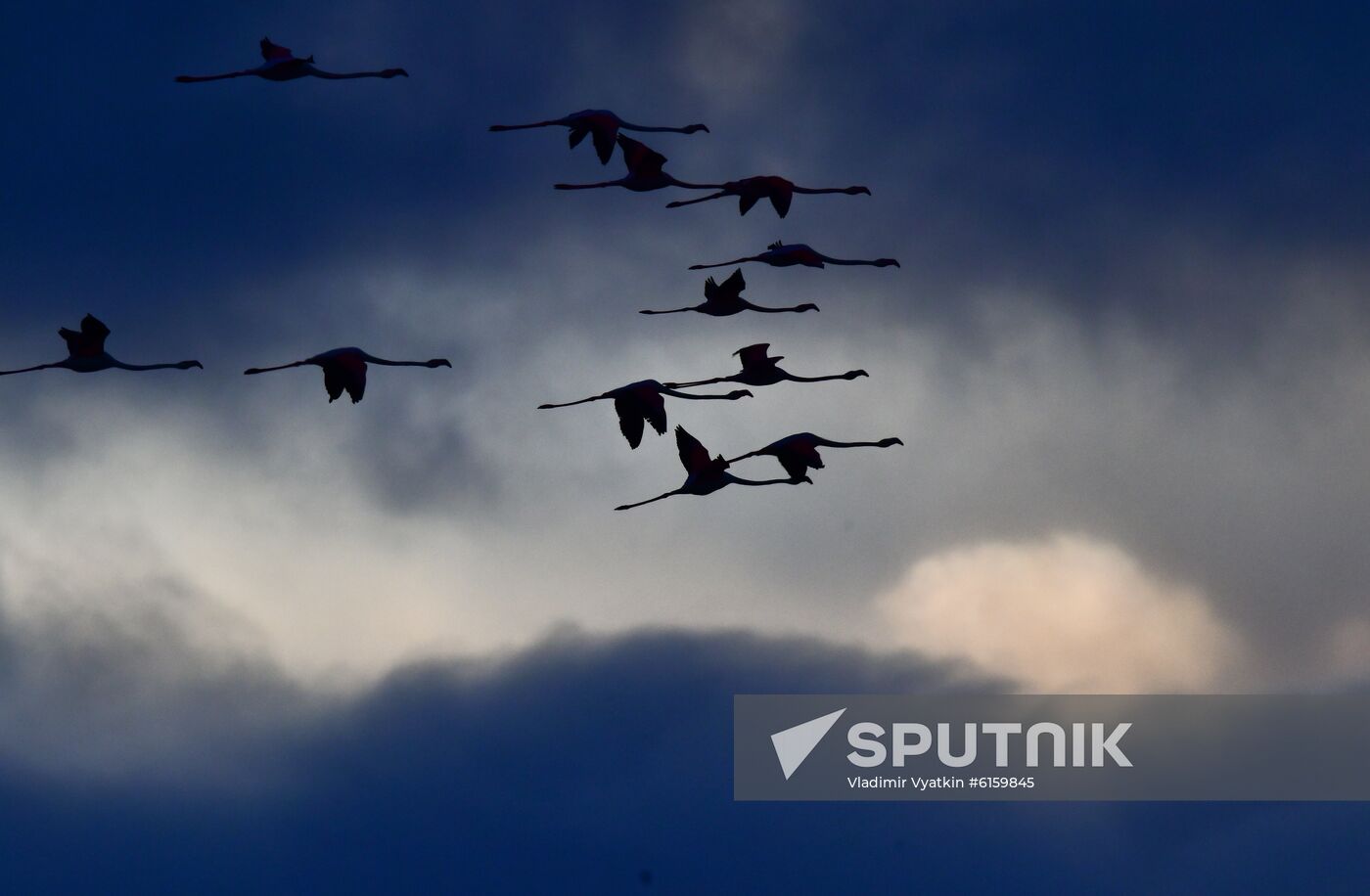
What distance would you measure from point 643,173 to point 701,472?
351 inches

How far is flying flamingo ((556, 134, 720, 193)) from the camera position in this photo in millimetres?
67000

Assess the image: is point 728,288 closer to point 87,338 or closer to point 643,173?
point 643,173

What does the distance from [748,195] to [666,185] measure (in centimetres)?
244

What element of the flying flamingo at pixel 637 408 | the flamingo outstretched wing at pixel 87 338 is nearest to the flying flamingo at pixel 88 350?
the flamingo outstretched wing at pixel 87 338

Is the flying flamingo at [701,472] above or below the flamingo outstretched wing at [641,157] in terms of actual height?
below

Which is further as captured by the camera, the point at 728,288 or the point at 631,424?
the point at 728,288

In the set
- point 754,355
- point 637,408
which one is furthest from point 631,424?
point 754,355

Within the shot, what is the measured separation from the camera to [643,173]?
67.1 meters

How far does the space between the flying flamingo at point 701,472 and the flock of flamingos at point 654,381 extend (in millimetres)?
29

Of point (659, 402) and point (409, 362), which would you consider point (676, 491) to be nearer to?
point (659, 402)

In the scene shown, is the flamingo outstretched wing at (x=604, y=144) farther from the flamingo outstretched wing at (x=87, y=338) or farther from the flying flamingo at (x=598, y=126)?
the flamingo outstretched wing at (x=87, y=338)

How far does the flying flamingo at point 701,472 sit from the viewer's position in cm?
6769

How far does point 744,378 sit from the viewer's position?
235 ft

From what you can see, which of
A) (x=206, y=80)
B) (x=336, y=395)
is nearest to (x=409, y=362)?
(x=336, y=395)
